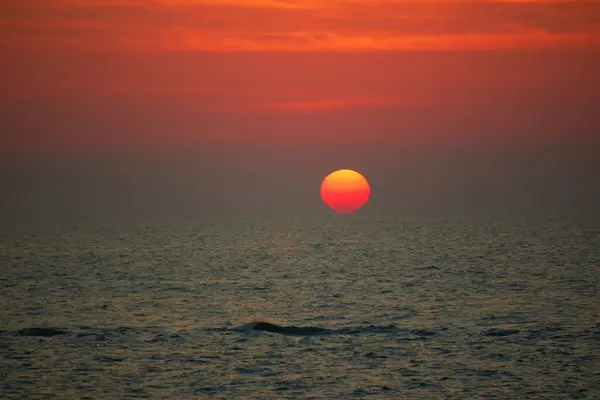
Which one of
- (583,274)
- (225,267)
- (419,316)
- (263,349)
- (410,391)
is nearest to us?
(410,391)

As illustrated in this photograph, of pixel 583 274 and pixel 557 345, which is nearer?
pixel 557 345

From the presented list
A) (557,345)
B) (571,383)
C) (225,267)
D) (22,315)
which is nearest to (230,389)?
(571,383)

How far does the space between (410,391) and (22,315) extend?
155ft

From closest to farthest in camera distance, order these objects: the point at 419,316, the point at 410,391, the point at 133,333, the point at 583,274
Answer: the point at 410,391 → the point at 133,333 → the point at 419,316 → the point at 583,274

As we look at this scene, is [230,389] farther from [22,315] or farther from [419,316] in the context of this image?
[22,315]

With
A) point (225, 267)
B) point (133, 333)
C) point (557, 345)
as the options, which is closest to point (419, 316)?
point (557, 345)

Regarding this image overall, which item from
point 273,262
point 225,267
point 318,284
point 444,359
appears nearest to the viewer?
point 444,359

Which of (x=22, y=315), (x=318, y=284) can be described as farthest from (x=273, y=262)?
(x=22, y=315)

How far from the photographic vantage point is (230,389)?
52.4 metres

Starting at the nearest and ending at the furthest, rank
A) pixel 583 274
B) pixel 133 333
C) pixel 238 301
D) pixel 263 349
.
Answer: pixel 263 349
pixel 133 333
pixel 238 301
pixel 583 274

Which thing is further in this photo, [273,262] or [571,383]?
[273,262]

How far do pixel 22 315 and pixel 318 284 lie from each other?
44423 mm

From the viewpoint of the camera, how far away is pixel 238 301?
320ft

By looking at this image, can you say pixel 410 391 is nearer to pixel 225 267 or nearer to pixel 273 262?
pixel 225 267
